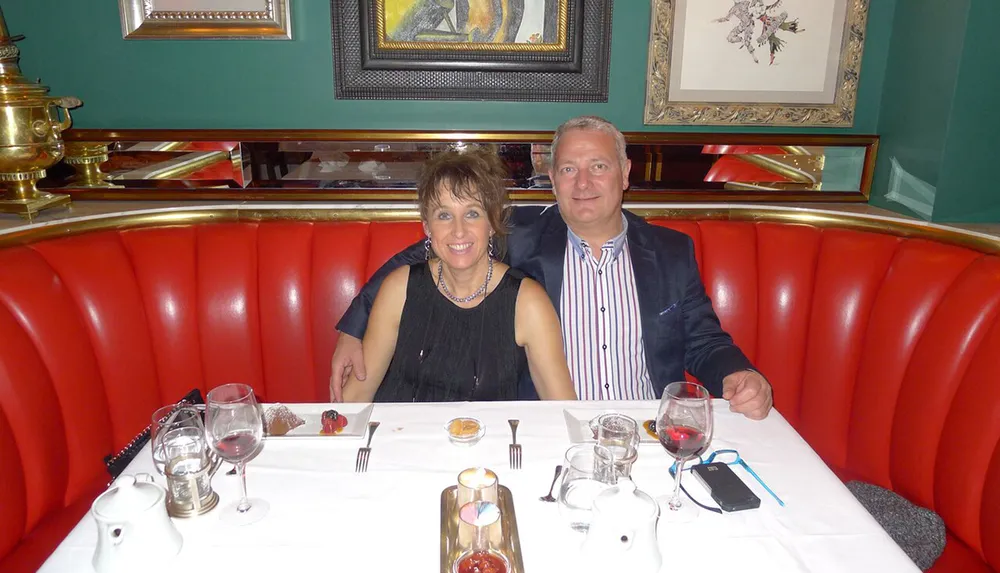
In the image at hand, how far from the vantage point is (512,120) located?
2820 millimetres

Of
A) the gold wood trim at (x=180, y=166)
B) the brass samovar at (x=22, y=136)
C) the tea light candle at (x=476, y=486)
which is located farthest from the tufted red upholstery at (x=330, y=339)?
the tea light candle at (x=476, y=486)

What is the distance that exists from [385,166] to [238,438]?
69.3 inches

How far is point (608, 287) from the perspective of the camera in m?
2.23

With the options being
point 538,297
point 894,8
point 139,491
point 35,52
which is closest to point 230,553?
point 139,491

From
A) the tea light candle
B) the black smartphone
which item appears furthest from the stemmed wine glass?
the black smartphone

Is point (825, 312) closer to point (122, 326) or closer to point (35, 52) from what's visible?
point (122, 326)

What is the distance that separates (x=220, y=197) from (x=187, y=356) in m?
0.74

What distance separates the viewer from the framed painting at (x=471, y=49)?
2.65 m

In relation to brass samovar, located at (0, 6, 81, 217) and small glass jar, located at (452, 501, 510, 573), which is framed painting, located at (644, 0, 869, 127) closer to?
small glass jar, located at (452, 501, 510, 573)

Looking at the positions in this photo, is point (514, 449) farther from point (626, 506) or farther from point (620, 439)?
point (626, 506)

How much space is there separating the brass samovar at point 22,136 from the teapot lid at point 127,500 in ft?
5.47

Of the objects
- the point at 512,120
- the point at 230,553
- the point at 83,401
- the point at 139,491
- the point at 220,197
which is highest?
the point at 512,120

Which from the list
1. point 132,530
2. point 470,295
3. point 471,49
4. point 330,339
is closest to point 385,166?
point 471,49

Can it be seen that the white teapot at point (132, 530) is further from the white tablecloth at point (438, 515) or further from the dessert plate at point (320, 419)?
the dessert plate at point (320, 419)
